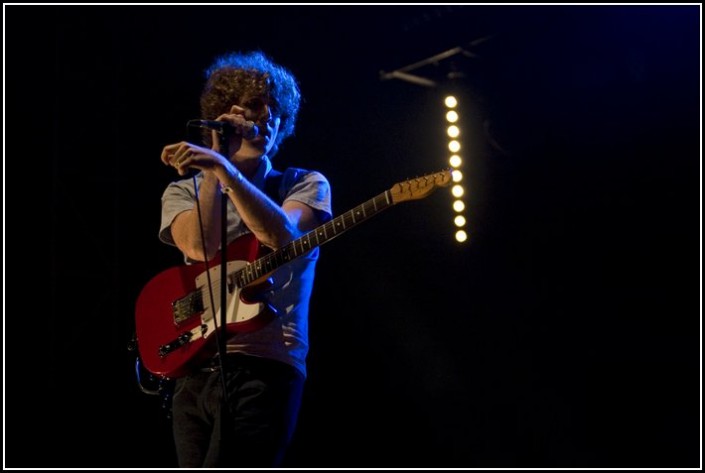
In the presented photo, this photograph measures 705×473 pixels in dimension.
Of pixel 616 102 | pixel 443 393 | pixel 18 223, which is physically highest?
pixel 616 102

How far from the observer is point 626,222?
12.8 feet

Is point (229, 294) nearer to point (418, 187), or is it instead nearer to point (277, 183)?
point (277, 183)

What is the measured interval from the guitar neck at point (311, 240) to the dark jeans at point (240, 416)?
0.26 metres

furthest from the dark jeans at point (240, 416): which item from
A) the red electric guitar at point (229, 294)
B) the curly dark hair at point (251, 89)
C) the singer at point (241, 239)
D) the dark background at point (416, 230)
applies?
the dark background at point (416, 230)

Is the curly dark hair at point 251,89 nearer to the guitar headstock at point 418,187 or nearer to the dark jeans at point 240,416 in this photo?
the guitar headstock at point 418,187

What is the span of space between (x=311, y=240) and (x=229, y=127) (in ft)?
1.39

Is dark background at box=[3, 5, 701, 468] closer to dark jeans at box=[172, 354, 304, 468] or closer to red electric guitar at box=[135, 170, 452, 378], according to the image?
red electric guitar at box=[135, 170, 452, 378]

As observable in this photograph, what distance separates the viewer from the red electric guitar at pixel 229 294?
8.11 ft

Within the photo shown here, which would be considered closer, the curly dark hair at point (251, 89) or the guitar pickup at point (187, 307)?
the guitar pickup at point (187, 307)

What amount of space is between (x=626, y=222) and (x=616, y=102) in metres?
0.59

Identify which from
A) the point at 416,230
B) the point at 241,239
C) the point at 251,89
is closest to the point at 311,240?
the point at 241,239

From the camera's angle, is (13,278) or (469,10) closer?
(469,10)

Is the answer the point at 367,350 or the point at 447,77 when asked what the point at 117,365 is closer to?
the point at 367,350

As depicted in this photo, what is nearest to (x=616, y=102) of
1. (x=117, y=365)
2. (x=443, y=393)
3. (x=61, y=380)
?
(x=443, y=393)
